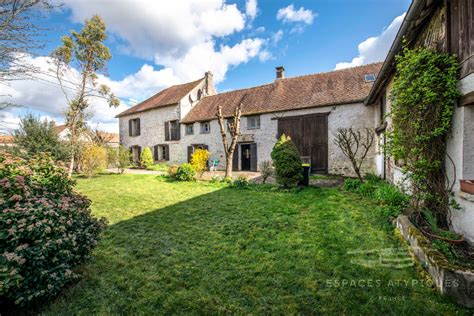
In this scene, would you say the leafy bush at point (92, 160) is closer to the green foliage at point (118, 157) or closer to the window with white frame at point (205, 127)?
the green foliage at point (118, 157)

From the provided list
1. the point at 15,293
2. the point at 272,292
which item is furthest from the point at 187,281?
the point at 15,293

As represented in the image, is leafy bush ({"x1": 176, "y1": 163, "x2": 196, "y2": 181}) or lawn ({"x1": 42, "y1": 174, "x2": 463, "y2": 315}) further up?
leafy bush ({"x1": 176, "y1": 163, "x2": 196, "y2": 181})

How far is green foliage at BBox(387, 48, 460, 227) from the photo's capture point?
351 centimetres

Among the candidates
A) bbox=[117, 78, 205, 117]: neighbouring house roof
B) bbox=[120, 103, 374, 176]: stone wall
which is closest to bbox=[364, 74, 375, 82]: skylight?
bbox=[120, 103, 374, 176]: stone wall

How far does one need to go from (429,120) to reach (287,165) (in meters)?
4.57

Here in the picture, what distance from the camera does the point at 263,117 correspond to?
565 inches

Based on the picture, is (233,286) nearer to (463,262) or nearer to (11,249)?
(11,249)

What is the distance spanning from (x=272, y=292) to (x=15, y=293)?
8.19 ft

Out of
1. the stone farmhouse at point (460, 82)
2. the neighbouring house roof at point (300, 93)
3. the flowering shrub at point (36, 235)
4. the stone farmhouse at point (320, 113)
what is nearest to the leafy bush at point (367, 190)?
the stone farmhouse at point (320, 113)

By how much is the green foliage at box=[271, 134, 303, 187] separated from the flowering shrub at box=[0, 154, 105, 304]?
20.4 ft

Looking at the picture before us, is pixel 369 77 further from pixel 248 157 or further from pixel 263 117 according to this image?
pixel 248 157

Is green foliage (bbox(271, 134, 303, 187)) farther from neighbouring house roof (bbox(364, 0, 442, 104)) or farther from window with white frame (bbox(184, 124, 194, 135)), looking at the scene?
window with white frame (bbox(184, 124, 194, 135))

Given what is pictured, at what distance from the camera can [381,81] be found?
301 inches

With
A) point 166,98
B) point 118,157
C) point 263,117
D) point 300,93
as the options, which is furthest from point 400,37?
point 166,98
